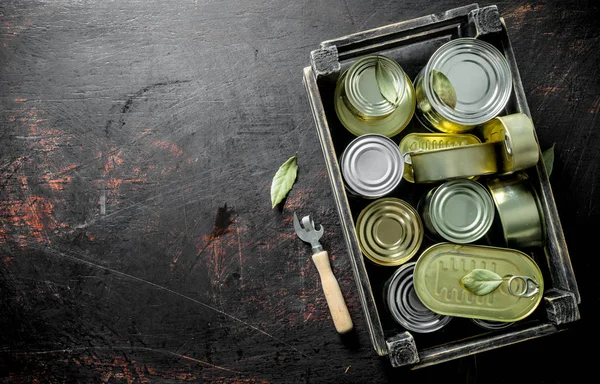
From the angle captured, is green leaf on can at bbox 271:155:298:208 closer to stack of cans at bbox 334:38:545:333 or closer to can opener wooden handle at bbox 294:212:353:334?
can opener wooden handle at bbox 294:212:353:334

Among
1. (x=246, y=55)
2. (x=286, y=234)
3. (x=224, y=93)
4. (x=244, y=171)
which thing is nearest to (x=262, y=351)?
(x=286, y=234)

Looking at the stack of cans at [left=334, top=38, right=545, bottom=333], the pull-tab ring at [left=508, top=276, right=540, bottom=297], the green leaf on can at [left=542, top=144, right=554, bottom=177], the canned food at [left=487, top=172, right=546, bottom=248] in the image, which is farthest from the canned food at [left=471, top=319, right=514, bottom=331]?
the green leaf on can at [left=542, top=144, right=554, bottom=177]

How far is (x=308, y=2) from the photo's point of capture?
1.47 metres

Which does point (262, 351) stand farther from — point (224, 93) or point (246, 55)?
point (246, 55)

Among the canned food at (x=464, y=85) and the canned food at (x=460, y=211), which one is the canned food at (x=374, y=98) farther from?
the canned food at (x=460, y=211)

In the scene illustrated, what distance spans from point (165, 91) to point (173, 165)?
0.79 feet

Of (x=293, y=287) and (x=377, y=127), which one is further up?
(x=377, y=127)

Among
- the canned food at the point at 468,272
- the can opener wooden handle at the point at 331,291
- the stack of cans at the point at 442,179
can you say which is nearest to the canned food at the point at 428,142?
the stack of cans at the point at 442,179

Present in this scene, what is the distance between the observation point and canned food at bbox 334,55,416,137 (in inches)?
46.3

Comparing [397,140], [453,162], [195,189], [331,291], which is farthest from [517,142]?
[195,189]

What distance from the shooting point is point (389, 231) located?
1.24 m

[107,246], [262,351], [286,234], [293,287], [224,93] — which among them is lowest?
[262,351]

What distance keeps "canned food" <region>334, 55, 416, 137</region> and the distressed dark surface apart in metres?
0.25

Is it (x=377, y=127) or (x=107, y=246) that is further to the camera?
(x=107, y=246)
